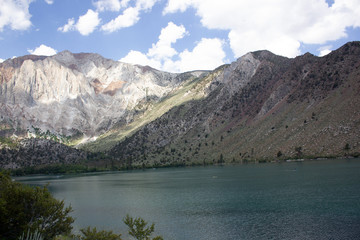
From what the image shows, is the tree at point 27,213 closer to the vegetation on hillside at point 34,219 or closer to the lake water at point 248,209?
the vegetation on hillside at point 34,219

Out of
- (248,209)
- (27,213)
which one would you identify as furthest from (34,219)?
(248,209)

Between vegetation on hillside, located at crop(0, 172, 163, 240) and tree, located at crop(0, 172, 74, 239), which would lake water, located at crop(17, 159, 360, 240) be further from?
tree, located at crop(0, 172, 74, 239)

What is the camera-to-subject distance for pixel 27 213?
34.9m

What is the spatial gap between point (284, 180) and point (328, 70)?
4599 inches

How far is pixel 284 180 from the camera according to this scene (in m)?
85.1

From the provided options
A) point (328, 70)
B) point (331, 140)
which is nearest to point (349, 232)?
point (331, 140)

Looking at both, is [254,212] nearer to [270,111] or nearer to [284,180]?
[284,180]

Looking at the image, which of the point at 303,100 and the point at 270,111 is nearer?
the point at 303,100

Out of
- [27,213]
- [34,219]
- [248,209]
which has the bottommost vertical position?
[248,209]

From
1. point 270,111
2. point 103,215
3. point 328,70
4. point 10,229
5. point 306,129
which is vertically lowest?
point 103,215

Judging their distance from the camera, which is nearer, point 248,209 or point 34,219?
point 34,219

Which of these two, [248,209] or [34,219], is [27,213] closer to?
[34,219]

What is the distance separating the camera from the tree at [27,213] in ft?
109

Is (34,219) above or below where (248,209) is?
above
